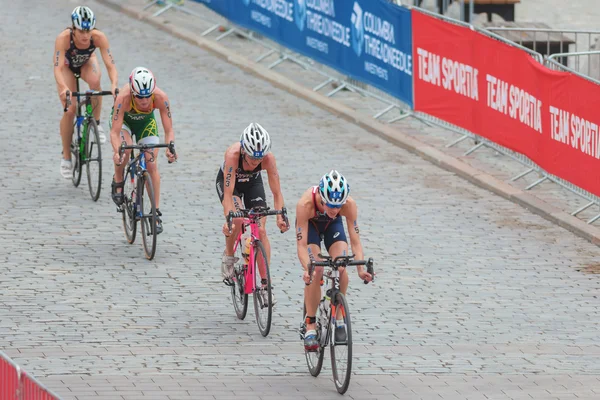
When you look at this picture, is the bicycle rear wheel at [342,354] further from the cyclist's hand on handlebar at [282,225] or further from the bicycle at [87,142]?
the bicycle at [87,142]

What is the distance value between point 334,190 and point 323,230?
2.53ft

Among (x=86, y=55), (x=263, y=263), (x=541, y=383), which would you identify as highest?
(x=86, y=55)

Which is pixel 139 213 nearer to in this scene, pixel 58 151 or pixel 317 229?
pixel 317 229

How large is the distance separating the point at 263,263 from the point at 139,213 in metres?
3.03

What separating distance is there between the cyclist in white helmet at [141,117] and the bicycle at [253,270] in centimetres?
191

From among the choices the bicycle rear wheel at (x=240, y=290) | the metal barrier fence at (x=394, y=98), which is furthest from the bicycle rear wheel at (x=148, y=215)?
the metal barrier fence at (x=394, y=98)

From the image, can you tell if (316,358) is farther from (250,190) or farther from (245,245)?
(250,190)

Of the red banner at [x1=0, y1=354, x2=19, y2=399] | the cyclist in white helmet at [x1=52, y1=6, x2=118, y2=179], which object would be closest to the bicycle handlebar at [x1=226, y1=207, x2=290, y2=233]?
the red banner at [x1=0, y1=354, x2=19, y2=399]

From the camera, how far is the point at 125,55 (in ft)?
83.7

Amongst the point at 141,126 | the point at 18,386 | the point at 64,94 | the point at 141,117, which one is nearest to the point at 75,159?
the point at 64,94

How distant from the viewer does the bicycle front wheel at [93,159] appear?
1691 centimetres

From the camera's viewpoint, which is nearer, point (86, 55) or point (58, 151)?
point (86, 55)

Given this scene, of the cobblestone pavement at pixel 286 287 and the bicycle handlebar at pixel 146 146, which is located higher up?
the bicycle handlebar at pixel 146 146

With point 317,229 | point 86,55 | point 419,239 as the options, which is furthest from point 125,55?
point 317,229
